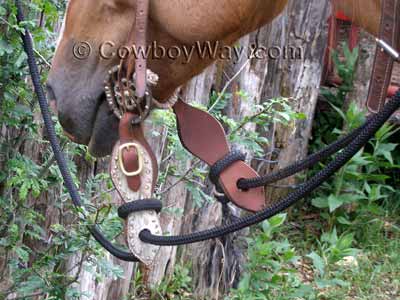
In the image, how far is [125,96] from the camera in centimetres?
204

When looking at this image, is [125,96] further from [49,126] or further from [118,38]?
[49,126]

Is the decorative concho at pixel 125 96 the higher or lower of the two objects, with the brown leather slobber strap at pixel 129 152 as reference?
higher

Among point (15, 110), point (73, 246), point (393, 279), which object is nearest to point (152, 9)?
point (15, 110)

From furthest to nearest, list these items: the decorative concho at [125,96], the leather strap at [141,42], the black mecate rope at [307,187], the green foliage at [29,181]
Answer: the green foliage at [29,181] → the decorative concho at [125,96] → the leather strap at [141,42] → the black mecate rope at [307,187]

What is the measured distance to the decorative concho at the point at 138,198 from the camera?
2055 millimetres

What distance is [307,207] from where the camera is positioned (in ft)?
17.9

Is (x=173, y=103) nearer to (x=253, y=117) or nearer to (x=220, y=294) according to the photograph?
(x=253, y=117)

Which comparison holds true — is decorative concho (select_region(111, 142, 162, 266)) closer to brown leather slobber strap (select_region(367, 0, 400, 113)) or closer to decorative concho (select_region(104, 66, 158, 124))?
decorative concho (select_region(104, 66, 158, 124))

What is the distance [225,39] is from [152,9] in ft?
0.75

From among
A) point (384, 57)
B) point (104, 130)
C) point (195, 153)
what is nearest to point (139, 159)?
point (104, 130)

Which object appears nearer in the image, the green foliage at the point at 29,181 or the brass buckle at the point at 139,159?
the brass buckle at the point at 139,159

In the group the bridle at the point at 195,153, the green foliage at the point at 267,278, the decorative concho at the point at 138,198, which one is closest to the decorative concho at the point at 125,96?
the bridle at the point at 195,153

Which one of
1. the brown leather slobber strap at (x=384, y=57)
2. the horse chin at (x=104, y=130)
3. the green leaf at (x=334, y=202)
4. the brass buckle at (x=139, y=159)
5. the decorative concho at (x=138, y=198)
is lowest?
the decorative concho at (x=138, y=198)

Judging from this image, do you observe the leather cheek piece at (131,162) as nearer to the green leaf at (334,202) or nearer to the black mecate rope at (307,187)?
the black mecate rope at (307,187)
